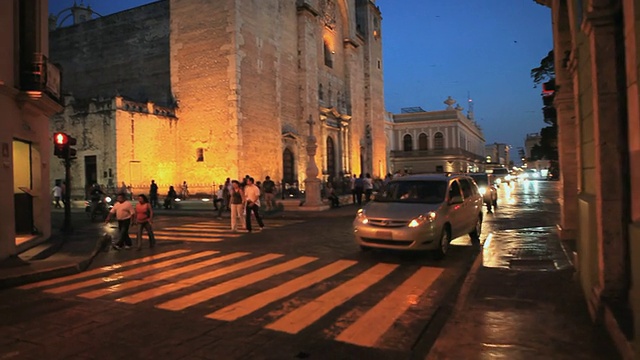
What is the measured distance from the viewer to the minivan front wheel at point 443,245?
Result: 29.9 ft

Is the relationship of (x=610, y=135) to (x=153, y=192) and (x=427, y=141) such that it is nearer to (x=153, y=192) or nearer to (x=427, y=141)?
(x=153, y=192)

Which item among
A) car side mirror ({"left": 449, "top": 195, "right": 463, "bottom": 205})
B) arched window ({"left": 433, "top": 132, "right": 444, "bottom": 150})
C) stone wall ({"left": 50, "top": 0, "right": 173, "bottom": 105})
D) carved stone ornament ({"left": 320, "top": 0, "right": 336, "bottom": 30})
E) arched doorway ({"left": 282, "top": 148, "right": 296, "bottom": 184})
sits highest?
carved stone ornament ({"left": 320, "top": 0, "right": 336, "bottom": 30})

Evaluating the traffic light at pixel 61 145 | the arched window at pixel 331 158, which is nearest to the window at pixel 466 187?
the traffic light at pixel 61 145

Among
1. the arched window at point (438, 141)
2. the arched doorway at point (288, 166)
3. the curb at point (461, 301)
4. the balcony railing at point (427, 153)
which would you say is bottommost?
the curb at point (461, 301)

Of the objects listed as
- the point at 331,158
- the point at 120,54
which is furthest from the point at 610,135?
the point at 331,158

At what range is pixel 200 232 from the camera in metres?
14.6

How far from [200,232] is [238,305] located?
29.3ft

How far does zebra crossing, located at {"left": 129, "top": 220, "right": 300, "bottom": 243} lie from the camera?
43.0ft

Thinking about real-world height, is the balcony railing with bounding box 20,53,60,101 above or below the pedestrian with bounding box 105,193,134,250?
above

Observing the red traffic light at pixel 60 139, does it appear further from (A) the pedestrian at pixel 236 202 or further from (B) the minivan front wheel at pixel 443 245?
(B) the minivan front wheel at pixel 443 245

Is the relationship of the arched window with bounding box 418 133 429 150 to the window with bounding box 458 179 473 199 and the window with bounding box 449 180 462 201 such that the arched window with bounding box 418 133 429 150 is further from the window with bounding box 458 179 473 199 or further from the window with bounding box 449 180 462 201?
the window with bounding box 449 180 462 201

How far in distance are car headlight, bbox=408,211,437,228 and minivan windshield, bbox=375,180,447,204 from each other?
2.60ft

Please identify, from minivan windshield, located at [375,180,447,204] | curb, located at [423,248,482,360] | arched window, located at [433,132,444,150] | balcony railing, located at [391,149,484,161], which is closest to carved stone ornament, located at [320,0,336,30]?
minivan windshield, located at [375,180,447,204]

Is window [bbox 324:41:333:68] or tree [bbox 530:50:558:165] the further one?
window [bbox 324:41:333:68]
